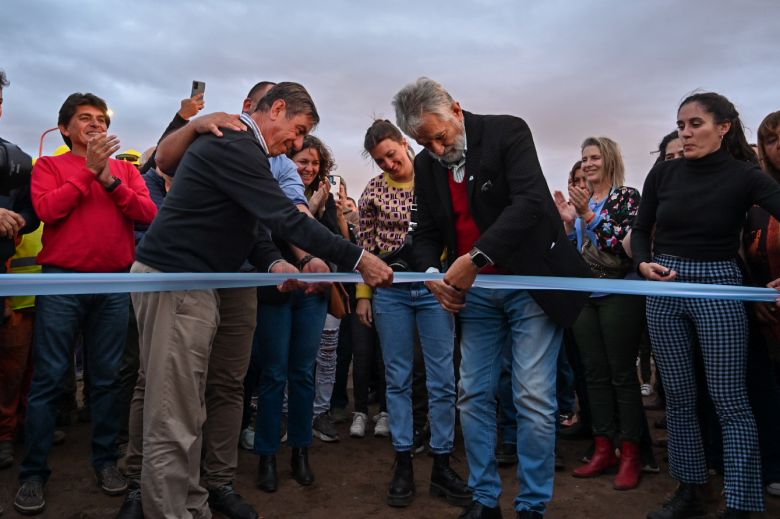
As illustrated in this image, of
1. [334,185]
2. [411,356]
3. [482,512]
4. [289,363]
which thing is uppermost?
[334,185]

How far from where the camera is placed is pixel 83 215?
363 centimetres

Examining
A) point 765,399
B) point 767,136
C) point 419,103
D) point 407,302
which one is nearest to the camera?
point 419,103

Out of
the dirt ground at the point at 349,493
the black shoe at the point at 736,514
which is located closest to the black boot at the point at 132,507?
the dirt ground at the point at 349,493

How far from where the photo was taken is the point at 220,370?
10.7 feet

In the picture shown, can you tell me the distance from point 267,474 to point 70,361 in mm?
1269

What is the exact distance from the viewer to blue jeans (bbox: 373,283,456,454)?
362 cm

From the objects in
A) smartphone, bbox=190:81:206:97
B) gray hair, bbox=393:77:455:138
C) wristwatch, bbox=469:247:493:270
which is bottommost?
wristwatch, bbox=469:247:493:270

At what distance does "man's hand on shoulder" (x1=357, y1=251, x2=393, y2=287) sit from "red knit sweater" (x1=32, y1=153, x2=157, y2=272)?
5.41 feet

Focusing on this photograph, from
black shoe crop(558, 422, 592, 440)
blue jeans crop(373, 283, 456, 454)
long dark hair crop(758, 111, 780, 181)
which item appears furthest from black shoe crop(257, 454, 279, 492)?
long dark hair crop(758, 111, 780, 181)

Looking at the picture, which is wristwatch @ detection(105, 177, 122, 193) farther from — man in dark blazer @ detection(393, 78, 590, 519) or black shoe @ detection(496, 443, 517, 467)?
black shoe @ detection(496, 443, 517, 467)

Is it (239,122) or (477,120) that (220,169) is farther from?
(477,120)

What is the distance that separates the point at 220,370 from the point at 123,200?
1209mm

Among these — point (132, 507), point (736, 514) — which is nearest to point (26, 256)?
point (132, 507)

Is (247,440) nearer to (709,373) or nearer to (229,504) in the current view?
(229,504)
